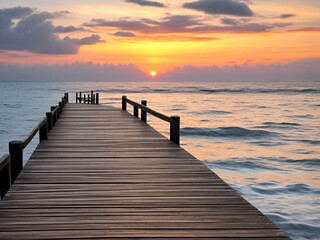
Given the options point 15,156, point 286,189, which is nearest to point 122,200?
point 15,156

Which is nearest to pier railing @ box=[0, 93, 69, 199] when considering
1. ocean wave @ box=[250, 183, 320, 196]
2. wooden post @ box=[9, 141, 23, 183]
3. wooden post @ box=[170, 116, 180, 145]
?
wooden post @ box=[9, 141, 23, 183]

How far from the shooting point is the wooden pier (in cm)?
443

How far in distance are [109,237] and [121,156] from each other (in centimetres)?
479

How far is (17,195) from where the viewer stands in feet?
18.7

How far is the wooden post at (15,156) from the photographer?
6734mm

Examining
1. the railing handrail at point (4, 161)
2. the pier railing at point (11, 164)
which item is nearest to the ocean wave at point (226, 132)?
the pier railing at point (11, 164)

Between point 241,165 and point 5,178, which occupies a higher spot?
point 5,178

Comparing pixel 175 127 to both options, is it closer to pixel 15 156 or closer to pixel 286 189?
pixel 15 156

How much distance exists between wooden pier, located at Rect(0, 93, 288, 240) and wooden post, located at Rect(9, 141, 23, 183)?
9 centimetres

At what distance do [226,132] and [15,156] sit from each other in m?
31.5

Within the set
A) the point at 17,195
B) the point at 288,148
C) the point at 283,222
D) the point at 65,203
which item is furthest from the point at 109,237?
the point at 288,148

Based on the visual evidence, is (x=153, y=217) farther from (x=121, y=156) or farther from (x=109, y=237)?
(x=121, y=156)

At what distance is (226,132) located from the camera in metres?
37.2

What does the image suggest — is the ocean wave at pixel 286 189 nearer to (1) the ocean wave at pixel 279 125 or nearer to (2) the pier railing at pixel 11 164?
(2) the pier railing at pixel 11 164
